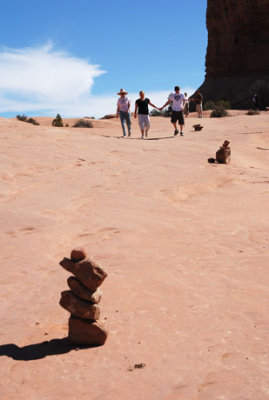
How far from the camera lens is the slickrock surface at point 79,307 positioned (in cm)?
291

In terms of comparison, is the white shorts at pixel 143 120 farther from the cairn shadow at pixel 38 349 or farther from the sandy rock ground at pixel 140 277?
the cairn shadow at pixel 38 349

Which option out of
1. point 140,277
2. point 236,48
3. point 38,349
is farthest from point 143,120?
point 236,48

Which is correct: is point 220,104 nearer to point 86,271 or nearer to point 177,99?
point 177,99

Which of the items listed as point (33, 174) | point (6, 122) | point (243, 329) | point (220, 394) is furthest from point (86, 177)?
point (6, 122)

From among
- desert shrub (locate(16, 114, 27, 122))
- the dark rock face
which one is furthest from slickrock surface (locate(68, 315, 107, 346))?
the dark rock face

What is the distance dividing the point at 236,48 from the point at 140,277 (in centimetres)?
4010

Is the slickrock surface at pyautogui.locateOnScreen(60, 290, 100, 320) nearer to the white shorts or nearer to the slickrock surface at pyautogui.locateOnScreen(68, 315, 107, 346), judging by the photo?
the slickrock surface at pyautogui.locateOnScreen(68, 315, 107, 346)

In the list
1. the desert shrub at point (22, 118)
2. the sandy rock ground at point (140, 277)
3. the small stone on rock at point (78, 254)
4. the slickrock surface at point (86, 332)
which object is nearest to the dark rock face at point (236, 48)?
the desert shrub at point (22, 118)

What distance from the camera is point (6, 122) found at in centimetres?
1490

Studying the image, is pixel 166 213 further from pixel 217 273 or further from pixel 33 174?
pixel 33 174

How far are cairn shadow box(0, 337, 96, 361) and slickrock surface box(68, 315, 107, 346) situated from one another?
0.05 metres

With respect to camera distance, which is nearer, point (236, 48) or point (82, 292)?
point (82, 292)

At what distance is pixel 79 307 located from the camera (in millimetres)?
2910

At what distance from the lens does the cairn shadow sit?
2.76 metres
